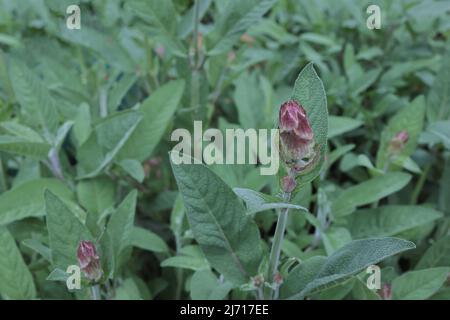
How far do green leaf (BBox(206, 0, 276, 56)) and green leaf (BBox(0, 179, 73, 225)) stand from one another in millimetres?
349

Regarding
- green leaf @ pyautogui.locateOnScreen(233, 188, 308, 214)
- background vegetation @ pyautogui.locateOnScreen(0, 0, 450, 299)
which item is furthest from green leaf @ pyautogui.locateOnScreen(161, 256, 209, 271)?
green leaf @ pyautogui.locateOnScreen(233, 188, 308, 214)

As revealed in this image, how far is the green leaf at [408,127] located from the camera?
955mm

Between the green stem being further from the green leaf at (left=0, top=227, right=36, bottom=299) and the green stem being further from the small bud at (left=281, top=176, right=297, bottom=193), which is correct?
the green leaf at (left=0, top=227, right=36, bottom=299)

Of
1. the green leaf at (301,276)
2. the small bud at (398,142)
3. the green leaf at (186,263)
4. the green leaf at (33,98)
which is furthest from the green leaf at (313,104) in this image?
the green leaf at (33,98)

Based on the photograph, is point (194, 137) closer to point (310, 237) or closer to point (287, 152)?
point (310, 237)

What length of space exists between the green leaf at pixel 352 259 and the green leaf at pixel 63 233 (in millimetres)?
270

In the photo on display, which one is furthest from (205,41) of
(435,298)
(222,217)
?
(435,298)

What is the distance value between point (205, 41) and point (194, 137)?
0.16 m

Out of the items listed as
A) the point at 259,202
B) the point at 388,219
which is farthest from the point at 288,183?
the point at 388,219

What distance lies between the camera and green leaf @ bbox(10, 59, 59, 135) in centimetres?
94

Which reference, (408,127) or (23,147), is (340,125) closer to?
(408,127)

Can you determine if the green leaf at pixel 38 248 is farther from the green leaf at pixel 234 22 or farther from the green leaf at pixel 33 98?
the green leaf at pixel 234 22

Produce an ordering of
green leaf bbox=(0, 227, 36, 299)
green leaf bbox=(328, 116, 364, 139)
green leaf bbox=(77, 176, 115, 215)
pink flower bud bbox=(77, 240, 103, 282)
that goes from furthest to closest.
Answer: green leaf bbox=(328, 116, 364, 139) < green leaf bbox=(77, 176, 115, 215) < green leaf bbox=(0, 227, 36, 299) < pink flower bud bbox=(77, 240, 103, 282)
